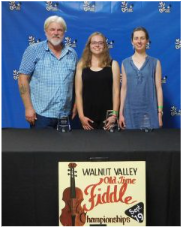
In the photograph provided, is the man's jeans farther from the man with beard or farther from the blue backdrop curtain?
the blue backdrop curtain

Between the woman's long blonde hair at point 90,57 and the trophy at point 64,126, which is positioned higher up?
the woman's long blonde hair at point 90,57

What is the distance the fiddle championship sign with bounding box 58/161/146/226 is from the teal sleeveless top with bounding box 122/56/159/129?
45.4 inches

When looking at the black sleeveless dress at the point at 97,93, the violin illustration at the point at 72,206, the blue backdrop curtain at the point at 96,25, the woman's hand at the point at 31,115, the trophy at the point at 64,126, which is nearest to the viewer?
the violin illustration at the point at 72,206

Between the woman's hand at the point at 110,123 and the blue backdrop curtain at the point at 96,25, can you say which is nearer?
the woman's hand at the point at 110,123

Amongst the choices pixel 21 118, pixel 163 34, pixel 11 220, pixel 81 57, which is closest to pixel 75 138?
pixel 11 220

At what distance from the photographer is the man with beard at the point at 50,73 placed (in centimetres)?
267

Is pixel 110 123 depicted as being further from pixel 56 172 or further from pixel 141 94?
pixel 141 94

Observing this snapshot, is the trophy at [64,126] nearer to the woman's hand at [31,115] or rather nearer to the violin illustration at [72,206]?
the violin illustration at [72,206]

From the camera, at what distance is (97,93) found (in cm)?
269

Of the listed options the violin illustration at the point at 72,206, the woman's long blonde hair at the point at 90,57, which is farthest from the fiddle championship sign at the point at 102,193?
the woman's long blonde hair at the point at 90,57

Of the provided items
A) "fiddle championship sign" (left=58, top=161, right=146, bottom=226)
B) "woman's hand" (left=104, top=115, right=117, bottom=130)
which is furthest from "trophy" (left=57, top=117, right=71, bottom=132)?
"fiddle championship sign" (left=58, top=161, right=146, bottom=226)

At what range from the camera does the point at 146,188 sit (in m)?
1.69

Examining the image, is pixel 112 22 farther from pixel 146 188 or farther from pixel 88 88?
pixel 146 188

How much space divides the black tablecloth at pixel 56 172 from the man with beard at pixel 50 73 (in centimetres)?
96
